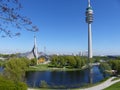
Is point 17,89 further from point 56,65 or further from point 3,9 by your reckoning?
point 56,65

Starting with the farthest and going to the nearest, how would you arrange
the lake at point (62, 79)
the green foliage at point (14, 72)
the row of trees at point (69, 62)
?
1. the row of trees at point (69, 62)
2. the lake at point (62, 79)
3. the green foliage at point (14, 72)

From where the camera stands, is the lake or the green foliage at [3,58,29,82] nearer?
the green foliage at [3,58,29,82]

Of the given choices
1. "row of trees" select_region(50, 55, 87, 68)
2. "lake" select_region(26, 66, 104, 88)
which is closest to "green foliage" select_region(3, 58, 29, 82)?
"lake" select_region(26, 66, 104, 88)

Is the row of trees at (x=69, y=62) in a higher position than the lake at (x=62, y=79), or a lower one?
higher

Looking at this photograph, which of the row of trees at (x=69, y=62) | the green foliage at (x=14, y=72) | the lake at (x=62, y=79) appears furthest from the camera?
the row of trees at (x=69, y=62)

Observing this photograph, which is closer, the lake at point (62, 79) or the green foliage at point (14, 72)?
the green foliage at point (14, 72)

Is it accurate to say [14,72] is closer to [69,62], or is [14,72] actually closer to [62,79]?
[62,79]

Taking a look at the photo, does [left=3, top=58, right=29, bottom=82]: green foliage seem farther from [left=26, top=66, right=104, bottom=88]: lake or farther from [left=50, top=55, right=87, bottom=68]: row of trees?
[left=50, top=55, right=87, bottom=68]: row of trees

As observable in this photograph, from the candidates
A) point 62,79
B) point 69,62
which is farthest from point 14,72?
point 69,62

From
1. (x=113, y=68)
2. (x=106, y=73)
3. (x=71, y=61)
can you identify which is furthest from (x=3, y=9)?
(x=71, y=61)

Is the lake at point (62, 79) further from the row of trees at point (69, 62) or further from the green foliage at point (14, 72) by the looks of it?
the row of trees at point (69, 62)

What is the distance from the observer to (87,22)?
120562 mm

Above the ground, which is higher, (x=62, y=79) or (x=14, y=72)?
(x=14, y=72)

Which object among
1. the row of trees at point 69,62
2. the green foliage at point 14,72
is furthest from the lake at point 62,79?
the row of trees at point 69,62
